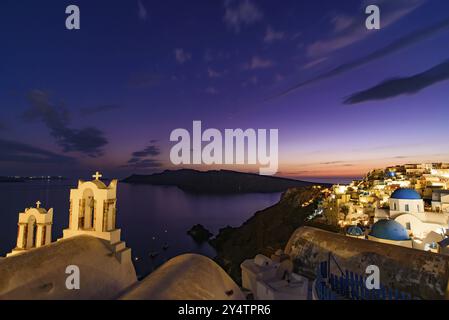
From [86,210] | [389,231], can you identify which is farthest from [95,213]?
[389,231]

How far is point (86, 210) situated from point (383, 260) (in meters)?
15.7

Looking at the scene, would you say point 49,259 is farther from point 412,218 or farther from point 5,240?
point 5,240

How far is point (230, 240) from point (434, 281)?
61.6 meters

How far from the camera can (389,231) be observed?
24703 mm

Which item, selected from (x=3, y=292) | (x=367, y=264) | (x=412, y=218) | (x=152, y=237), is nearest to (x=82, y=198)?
(x=3, y=292)

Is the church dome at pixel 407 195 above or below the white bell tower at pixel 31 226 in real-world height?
above

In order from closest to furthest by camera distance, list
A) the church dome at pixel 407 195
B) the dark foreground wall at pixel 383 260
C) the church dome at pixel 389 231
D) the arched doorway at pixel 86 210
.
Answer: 1. the dark foreground wall at pixel 383 260
2. the arched doorway at pixel 86 210
3. the church dome at pixel 389 231
4. the church dome at pixel 407 195

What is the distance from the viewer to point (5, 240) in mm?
62906

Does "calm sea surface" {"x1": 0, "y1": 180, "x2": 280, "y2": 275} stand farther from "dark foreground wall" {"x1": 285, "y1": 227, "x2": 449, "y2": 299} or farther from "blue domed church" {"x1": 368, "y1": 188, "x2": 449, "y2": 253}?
"dark foreground wall" {"x1": 285, "y1": 227, "x2": 449, "y2": 299}

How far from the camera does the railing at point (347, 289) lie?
12469 millimetres

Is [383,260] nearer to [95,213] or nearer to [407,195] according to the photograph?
[95,213]

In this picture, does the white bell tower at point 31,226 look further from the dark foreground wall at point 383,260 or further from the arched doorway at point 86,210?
the dark foreground wall at point 383,260

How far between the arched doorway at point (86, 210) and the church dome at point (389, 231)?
25.1 metres

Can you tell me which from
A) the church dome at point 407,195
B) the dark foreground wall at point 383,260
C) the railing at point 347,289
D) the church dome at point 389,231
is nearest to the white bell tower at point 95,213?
the railing at point 347,289
